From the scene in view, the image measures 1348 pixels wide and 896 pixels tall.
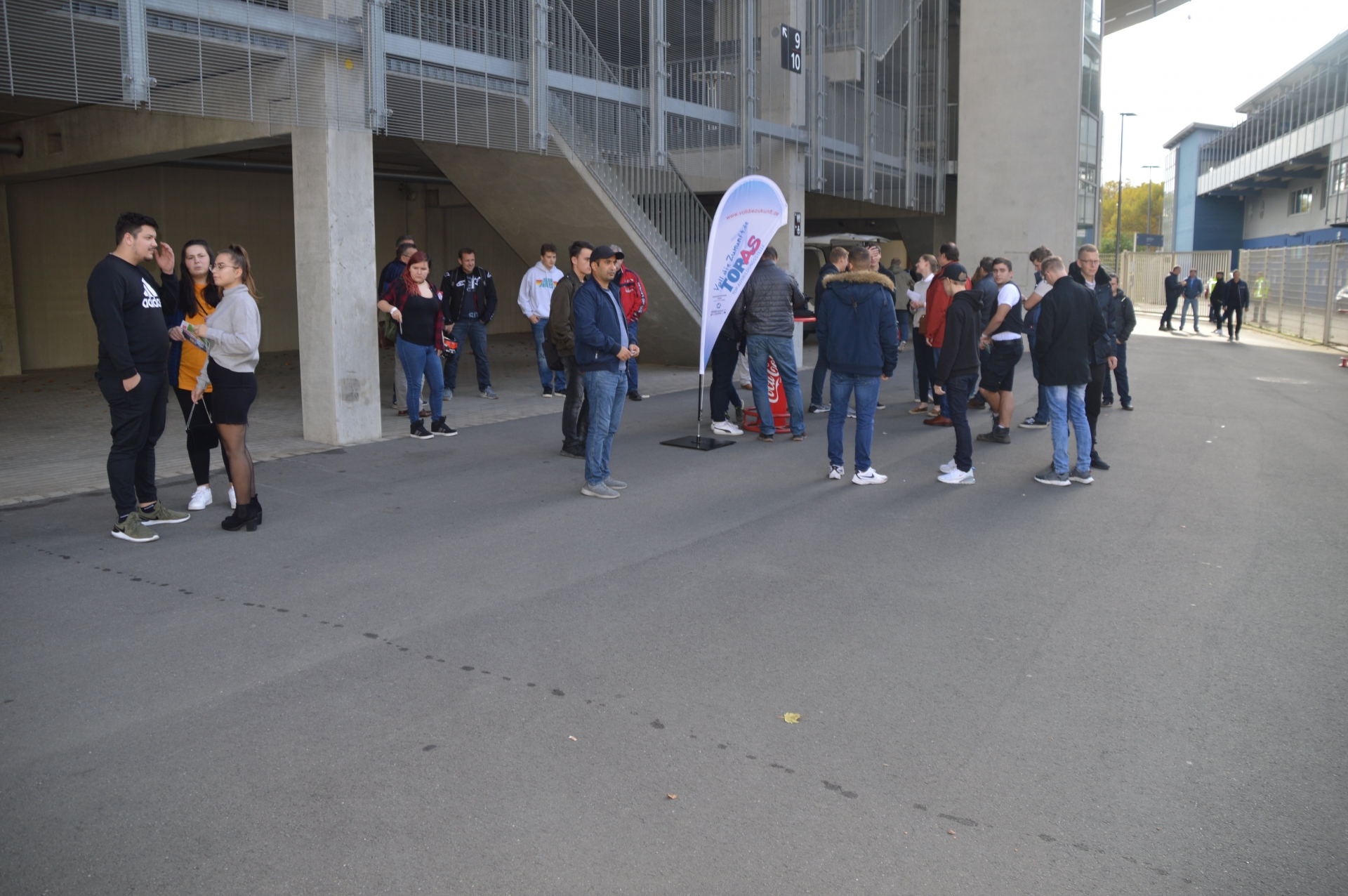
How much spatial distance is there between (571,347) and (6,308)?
1137 centimetres

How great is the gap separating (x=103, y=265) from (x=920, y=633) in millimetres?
5228

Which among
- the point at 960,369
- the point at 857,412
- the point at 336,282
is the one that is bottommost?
the point at 857,412

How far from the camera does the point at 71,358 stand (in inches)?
666

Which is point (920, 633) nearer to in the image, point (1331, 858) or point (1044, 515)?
point (1331, 858)

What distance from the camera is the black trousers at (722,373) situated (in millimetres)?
10953

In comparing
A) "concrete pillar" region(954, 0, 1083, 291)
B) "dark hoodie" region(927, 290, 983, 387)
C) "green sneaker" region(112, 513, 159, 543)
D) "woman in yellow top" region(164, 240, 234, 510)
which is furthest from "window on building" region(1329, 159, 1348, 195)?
"green sneaker" region(112, 513, 159, 543)

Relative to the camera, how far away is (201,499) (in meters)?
7.38

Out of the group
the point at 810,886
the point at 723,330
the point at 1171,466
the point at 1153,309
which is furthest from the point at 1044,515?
the point at 1153,309

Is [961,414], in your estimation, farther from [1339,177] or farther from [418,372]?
[1339,177]

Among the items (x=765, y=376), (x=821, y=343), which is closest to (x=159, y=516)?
(x=821, y=343)

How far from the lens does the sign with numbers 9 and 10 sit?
1609cm

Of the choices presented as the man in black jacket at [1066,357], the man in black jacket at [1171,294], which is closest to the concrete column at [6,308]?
the man in black jacket at [1066,357]

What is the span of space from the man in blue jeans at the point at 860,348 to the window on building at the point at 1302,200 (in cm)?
5010

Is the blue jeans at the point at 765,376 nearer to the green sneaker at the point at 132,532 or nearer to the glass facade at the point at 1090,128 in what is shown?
the green sneaker at the point at 132,532
